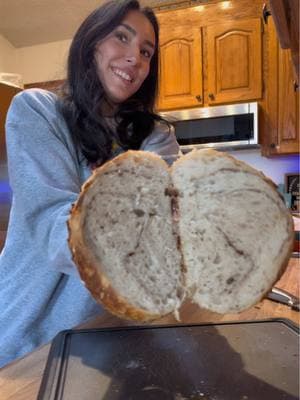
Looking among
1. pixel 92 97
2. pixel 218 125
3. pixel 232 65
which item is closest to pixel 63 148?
pixel 92 97

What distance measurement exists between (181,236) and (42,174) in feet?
0.88

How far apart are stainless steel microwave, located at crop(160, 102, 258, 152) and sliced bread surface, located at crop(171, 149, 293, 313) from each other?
1786mm

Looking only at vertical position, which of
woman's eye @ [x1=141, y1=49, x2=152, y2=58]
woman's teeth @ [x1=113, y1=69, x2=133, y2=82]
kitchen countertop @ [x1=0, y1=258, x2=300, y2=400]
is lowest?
kitchen countertop @ [x1=0, y1=258, x2=300, y2=400]

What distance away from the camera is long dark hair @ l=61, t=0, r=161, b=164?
77 centimetres

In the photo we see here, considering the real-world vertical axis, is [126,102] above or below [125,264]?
above

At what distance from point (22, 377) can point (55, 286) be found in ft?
0.79

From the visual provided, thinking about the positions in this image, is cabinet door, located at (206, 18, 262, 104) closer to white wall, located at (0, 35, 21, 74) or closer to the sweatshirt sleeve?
white wall, located at (0, 35, 21, 74)

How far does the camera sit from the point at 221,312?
41 cm

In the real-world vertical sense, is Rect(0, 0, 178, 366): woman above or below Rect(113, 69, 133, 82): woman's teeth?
below

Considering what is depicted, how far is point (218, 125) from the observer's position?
7.43 ft

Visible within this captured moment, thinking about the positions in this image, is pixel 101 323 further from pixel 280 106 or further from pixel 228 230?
pixel 280 106

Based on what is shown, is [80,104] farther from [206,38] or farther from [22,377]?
[206,38]

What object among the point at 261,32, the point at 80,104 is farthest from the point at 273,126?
the point at 80,104

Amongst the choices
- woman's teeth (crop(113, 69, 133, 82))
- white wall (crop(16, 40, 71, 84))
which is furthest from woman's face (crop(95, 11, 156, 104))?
white wall (crop(16, 40, 71, 84))
